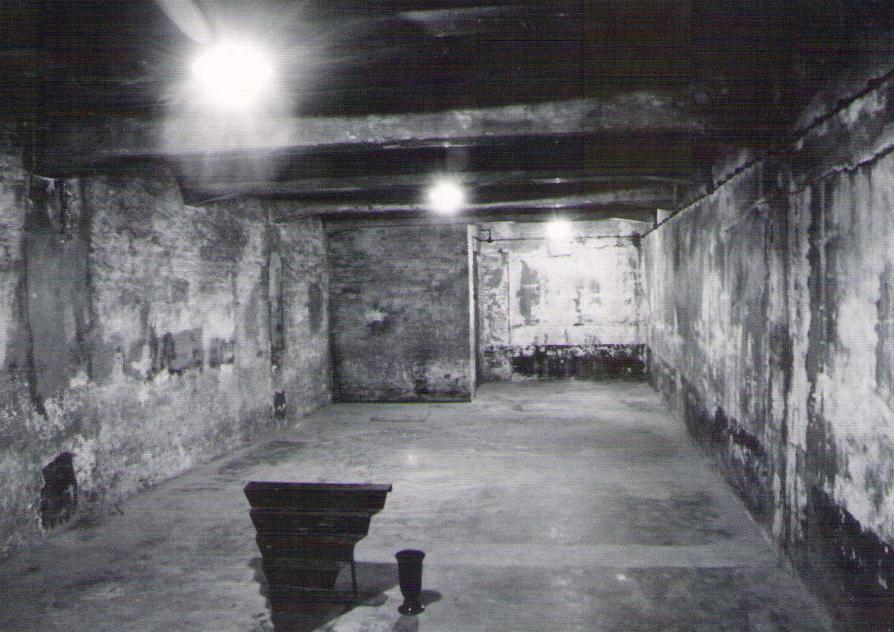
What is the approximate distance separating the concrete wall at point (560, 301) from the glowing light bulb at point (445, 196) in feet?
12.4

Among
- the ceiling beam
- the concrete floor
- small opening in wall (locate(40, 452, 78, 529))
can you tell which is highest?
the ceiling beam

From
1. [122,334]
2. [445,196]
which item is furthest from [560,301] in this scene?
[122,334]

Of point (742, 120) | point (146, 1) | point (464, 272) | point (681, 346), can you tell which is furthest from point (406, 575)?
point (464, 272)

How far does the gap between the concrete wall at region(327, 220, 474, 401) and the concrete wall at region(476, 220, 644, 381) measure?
7.58 feet

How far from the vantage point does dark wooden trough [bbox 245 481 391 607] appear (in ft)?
12.7

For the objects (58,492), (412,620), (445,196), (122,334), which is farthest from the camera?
(445,196)

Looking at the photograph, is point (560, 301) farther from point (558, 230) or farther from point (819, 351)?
point (819, 351)

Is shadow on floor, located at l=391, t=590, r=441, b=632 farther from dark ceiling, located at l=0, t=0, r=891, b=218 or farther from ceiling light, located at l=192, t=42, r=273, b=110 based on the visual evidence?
ceiling light, located at l=192, t=42, r=273, b=110


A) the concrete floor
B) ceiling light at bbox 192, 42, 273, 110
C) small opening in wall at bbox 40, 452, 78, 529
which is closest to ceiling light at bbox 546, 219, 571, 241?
the concrete floor

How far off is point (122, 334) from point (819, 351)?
528 centimetres

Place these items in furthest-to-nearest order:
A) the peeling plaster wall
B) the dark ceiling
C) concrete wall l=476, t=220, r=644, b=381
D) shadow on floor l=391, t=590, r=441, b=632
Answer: concrete wall l=476, t=220, r=644, b=381
the peeling plaster wall
shadow on floor l=391, t=590, r=441, b=632
the dark ceiling

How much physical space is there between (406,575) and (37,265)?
3489mm

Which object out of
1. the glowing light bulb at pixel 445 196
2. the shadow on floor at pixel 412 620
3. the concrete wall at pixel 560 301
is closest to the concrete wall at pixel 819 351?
the shadow on floor at pixel 412 620

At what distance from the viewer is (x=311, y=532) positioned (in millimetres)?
3900
